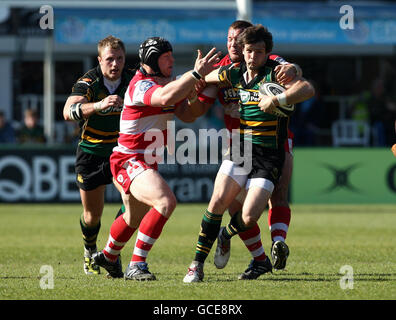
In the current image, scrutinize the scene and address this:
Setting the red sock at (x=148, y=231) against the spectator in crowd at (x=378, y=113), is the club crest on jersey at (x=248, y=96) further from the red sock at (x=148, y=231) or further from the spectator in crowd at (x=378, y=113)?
the spectator in crowd at (x=378, y=113)

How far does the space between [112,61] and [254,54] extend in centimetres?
156

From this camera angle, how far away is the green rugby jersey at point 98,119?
9.58m

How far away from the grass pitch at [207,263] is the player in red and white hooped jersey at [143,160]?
1.22ft

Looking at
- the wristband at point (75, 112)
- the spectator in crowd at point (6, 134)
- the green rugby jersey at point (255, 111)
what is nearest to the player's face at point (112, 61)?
the wristband at point (75, 112)

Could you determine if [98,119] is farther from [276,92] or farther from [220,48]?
[220,48]

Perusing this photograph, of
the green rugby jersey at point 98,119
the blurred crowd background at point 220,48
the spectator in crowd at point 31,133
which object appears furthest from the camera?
the blurred crowd background at point 220,48

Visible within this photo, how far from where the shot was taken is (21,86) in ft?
92.4

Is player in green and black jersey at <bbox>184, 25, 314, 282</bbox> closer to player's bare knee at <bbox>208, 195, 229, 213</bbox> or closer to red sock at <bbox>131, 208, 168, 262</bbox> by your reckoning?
player's bare knee at <bbox>208, 195, 229, 213</bbox>

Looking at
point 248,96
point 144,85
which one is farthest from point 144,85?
point 248,96

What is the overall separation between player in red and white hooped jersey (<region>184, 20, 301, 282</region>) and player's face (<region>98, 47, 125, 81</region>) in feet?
3.06
